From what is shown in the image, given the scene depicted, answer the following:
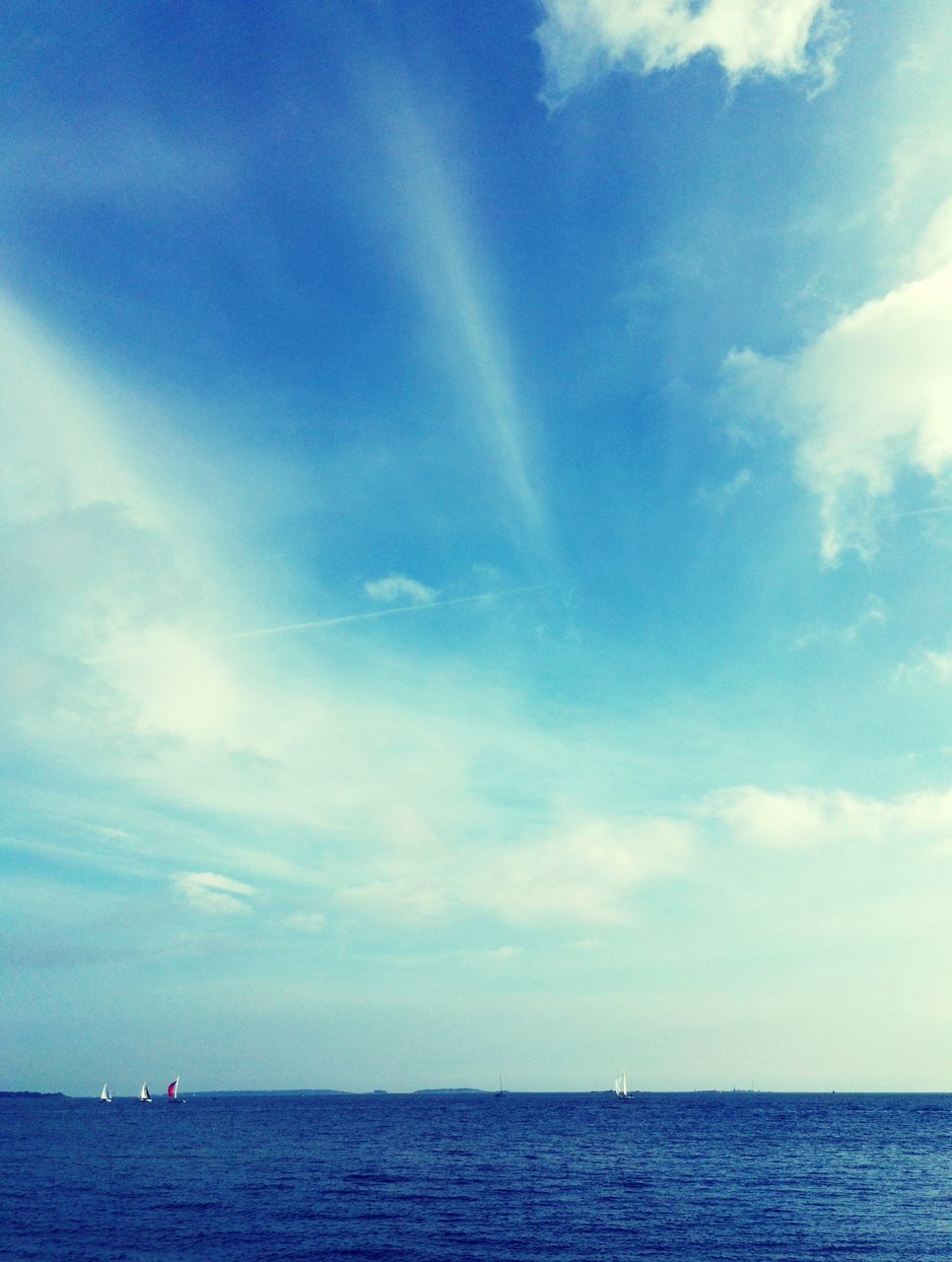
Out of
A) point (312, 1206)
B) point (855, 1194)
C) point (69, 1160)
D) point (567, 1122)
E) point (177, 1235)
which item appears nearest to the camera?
point (177, 1235)

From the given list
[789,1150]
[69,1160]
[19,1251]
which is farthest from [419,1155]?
[19,1251]

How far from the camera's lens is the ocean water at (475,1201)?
57.1 meters

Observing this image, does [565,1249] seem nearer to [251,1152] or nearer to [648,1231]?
[648,1231]

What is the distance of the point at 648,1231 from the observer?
2450 inches

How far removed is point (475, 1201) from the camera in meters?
75.5

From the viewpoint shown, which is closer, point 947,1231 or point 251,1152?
point 947,1231

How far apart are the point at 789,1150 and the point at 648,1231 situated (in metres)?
81.2

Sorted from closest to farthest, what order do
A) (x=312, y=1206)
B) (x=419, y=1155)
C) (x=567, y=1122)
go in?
(x=312, y=1206) < (x=419, y=1155) < (x=567, y=1122)

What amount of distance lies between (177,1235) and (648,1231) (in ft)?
116

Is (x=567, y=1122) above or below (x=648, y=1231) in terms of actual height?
below

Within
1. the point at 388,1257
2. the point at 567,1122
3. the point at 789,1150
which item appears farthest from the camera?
the point at 567,1122

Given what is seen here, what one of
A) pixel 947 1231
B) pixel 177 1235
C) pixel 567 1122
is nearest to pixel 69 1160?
pixel 177 1235

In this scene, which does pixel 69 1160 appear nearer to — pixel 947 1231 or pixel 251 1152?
pixel 251 1152

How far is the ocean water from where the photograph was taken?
5709cm
